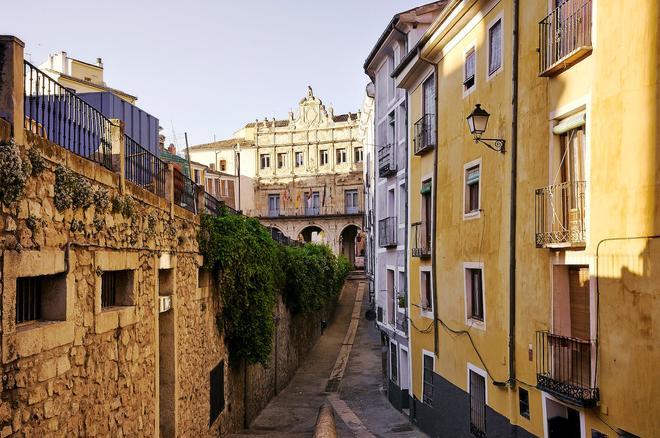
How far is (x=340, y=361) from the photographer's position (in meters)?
30.4

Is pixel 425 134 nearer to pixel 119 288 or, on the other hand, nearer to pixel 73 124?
pixel 119 288

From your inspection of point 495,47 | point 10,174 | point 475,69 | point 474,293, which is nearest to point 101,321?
point 10,174

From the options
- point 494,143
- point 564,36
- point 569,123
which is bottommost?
point 569,123

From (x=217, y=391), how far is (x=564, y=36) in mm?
10185

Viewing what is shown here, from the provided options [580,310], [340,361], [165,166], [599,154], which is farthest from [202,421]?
[340,361]

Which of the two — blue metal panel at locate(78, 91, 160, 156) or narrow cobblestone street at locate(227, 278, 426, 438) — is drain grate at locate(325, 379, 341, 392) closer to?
narrow cobblestone street at locate(227, 278, 426, 438)

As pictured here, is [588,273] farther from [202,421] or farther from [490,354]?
[202,421]

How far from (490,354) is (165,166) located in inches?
281

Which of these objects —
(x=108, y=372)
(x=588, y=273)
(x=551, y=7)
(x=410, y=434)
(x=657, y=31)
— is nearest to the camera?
(x=657, y=31)

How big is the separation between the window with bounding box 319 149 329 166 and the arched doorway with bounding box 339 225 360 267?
6.54m

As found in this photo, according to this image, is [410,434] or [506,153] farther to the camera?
[410,434]

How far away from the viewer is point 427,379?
59.4 feet

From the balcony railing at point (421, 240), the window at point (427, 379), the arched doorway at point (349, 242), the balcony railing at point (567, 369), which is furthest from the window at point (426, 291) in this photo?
the arched doorway at point (349, 242)

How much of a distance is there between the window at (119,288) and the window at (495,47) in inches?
307
